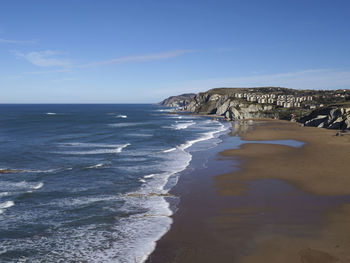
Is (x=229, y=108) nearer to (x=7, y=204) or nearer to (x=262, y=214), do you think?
(x=262, y=214)

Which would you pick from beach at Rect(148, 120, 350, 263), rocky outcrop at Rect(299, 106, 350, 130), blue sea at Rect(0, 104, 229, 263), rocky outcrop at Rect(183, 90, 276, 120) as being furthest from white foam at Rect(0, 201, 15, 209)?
rocky outcrop at Rect(183, 90, 276, 120)

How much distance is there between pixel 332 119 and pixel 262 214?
60.6m

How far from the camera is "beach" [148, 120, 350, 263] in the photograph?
11.9 m

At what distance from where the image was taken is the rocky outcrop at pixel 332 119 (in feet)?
204

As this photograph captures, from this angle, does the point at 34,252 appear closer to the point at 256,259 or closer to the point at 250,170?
the point at 256,259

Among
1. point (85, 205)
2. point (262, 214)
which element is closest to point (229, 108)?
point (262, 214)

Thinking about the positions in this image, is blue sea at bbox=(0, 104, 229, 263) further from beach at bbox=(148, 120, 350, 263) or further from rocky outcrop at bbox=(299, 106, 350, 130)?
rocky outcrop at bbox=(299, 106, 350, 130)

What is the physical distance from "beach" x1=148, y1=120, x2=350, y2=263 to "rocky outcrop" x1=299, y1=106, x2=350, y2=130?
39093 millimetres

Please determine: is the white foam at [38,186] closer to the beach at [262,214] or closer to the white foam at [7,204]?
the white foam at [7,204]

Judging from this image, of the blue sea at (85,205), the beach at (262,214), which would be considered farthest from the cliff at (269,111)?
the blue sea at (85,205)

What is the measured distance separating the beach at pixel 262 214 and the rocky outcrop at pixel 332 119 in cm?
3909

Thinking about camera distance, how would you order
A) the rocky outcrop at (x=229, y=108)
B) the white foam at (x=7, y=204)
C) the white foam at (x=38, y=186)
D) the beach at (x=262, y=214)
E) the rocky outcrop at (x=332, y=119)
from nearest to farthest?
1. the beach at (x=262, y=214)
2. the white foam at (x=7, y=204)
3. the white foam at (x=38, y=186)
4. the rocky outcrop at (x=332, y=119)
5. the rocky outcrop at (x=229, y=108)

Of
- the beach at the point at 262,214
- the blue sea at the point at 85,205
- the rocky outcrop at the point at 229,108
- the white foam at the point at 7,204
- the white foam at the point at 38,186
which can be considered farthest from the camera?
the rocky outcrop at the point at 229,108

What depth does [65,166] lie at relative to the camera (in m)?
28.8
